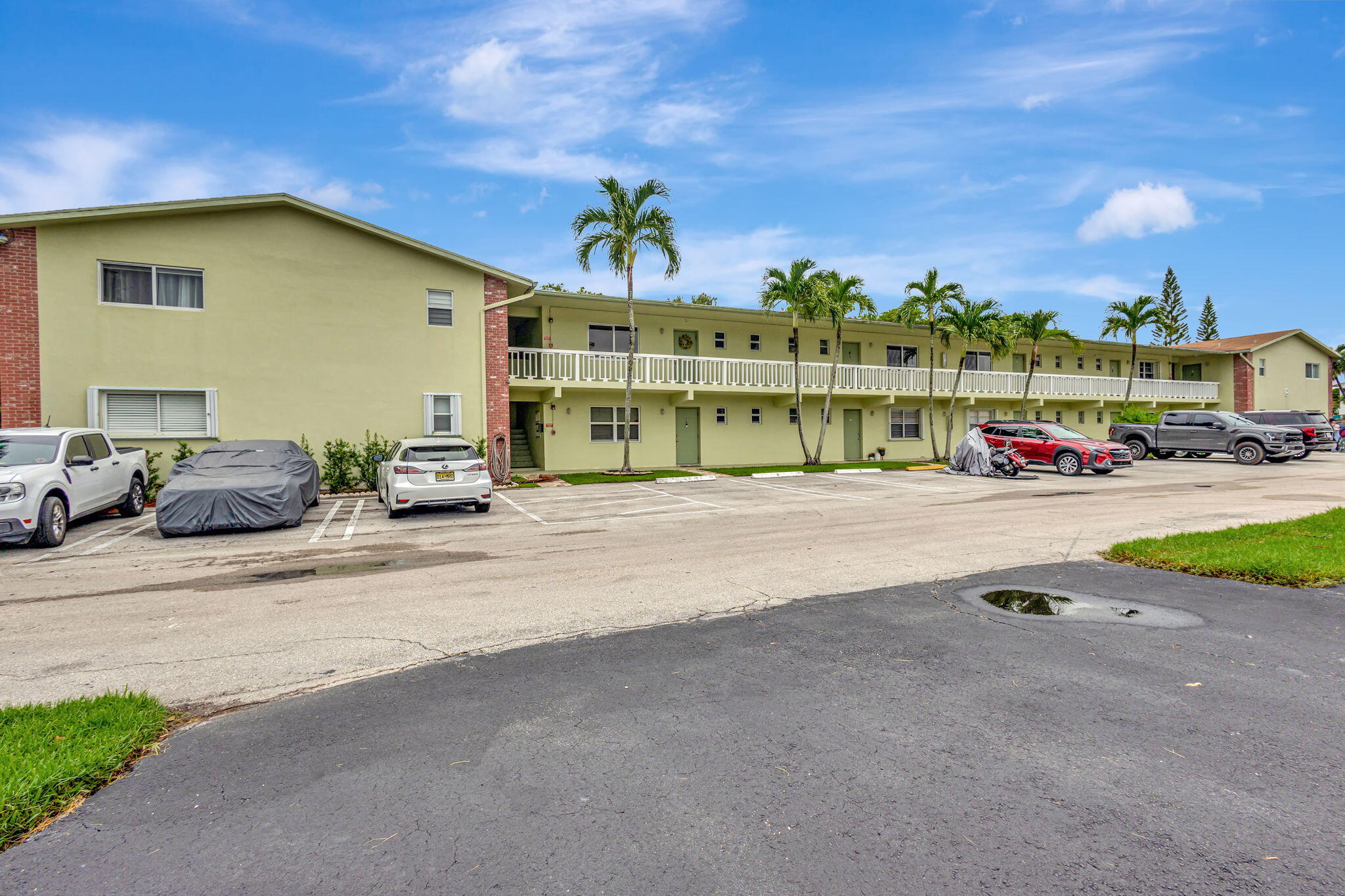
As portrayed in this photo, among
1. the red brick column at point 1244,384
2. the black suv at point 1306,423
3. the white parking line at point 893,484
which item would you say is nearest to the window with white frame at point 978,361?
the black suv at point 1306,423

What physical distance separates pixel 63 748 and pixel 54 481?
9628 mm

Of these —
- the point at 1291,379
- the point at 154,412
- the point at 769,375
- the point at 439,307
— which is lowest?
the point at 154,412

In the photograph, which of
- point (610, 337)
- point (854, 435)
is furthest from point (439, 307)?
point (854, 435)

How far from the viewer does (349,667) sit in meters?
4.89

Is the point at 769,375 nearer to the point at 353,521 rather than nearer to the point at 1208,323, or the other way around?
the point at 353,521

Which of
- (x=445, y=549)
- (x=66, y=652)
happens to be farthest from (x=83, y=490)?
(x=66, y=652)

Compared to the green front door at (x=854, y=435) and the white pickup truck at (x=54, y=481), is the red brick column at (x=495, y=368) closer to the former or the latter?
the white pickup truck at (x=54, y=481)

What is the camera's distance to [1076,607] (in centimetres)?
616

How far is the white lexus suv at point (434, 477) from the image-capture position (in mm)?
13000

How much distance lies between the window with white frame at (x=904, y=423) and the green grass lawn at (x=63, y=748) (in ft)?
95.8

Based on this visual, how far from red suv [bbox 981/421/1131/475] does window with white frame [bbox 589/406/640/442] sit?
1193 centimetres

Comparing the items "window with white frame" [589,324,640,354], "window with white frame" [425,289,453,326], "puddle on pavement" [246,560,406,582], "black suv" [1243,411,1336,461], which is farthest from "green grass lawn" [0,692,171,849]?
"black suv" [1243,411,1336,461]

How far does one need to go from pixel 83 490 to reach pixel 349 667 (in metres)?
10.1

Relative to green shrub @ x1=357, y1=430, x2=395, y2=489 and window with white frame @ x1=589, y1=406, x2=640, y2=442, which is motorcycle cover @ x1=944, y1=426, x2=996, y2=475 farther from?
green shrub @ x1=357, y1=430, x2=395, y2=489
